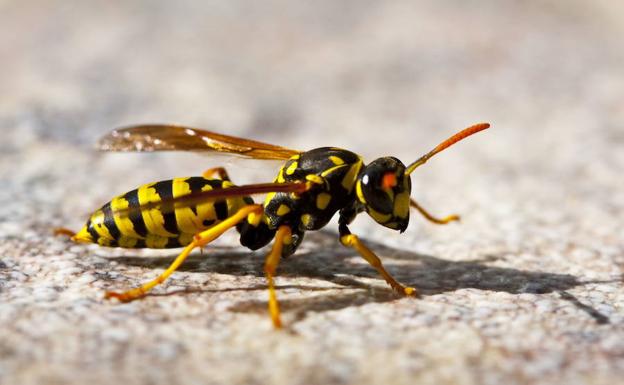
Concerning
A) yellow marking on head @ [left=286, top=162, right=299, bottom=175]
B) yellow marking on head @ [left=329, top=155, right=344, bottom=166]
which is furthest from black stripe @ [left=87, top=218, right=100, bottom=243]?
yellow marking on head @ [left=329, top=155, right=344, bottom=166]

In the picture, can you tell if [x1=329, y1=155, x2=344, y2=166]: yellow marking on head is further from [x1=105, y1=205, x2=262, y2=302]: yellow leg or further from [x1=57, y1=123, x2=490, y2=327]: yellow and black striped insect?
[x1=105, y1=205, x2=262, y2=302]: yellow leg

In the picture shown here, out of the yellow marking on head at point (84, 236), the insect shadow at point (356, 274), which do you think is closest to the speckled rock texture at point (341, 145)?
the insect shadow at point (356, 274)

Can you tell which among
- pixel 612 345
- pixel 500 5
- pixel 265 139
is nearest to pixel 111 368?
pixel 612 345

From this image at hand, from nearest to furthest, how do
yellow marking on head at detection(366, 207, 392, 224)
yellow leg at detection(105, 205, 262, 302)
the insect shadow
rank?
1. yellow leg at detection(105, 205, 262, 302)
2. the insect shadow
3. yellow marking on head at detection(366, 207, 392, 224)

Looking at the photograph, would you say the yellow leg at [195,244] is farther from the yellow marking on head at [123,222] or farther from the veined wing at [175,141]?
the veined wing at [175,141]

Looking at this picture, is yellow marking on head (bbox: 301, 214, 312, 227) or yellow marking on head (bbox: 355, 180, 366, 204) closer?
yellow marking on head (bbox: 355, 180, 366, 204)

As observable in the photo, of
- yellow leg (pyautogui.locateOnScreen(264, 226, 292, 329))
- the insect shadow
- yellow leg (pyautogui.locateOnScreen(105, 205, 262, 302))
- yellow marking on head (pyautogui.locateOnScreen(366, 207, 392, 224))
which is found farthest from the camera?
yellow marking on head (pyautogui.locateOnScreen(366, 207, 392, 224))

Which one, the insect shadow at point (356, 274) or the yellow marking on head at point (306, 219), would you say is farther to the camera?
the yellow marking on head at point (306, 219)

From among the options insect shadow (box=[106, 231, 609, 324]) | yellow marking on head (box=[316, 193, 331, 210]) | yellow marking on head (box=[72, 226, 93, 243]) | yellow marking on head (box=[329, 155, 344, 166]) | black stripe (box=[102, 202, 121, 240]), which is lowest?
insect shadow (box=[106, 231, 609, 324])
